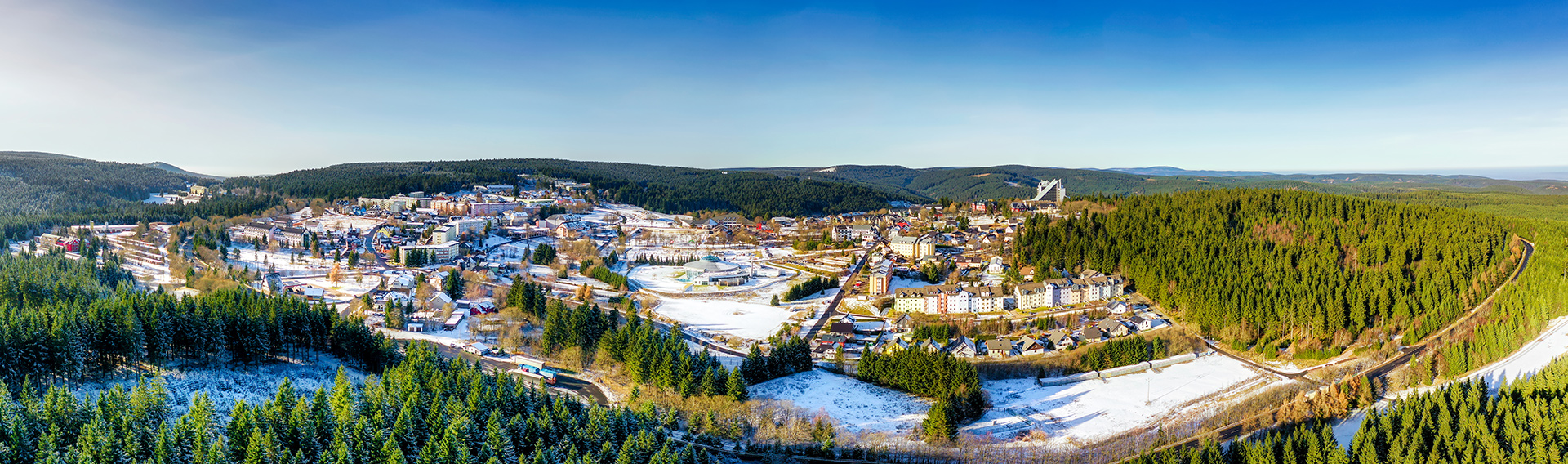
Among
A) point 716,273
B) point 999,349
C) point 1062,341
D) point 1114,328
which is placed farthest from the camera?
point 716,273

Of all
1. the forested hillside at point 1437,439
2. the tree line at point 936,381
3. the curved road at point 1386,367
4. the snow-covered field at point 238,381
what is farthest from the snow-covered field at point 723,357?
the forested hillside at point 1437,439

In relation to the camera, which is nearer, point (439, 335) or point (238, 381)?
point (238, 381)

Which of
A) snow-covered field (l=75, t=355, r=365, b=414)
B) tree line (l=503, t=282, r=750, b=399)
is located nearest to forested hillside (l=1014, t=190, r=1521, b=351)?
tree line (l=503, t=282, r=750, b=399)

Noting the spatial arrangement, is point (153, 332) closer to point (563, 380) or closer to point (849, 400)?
point (563, 380)

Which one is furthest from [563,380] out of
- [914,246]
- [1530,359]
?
[1530,359]

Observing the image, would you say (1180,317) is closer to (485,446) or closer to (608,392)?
(608,392)
